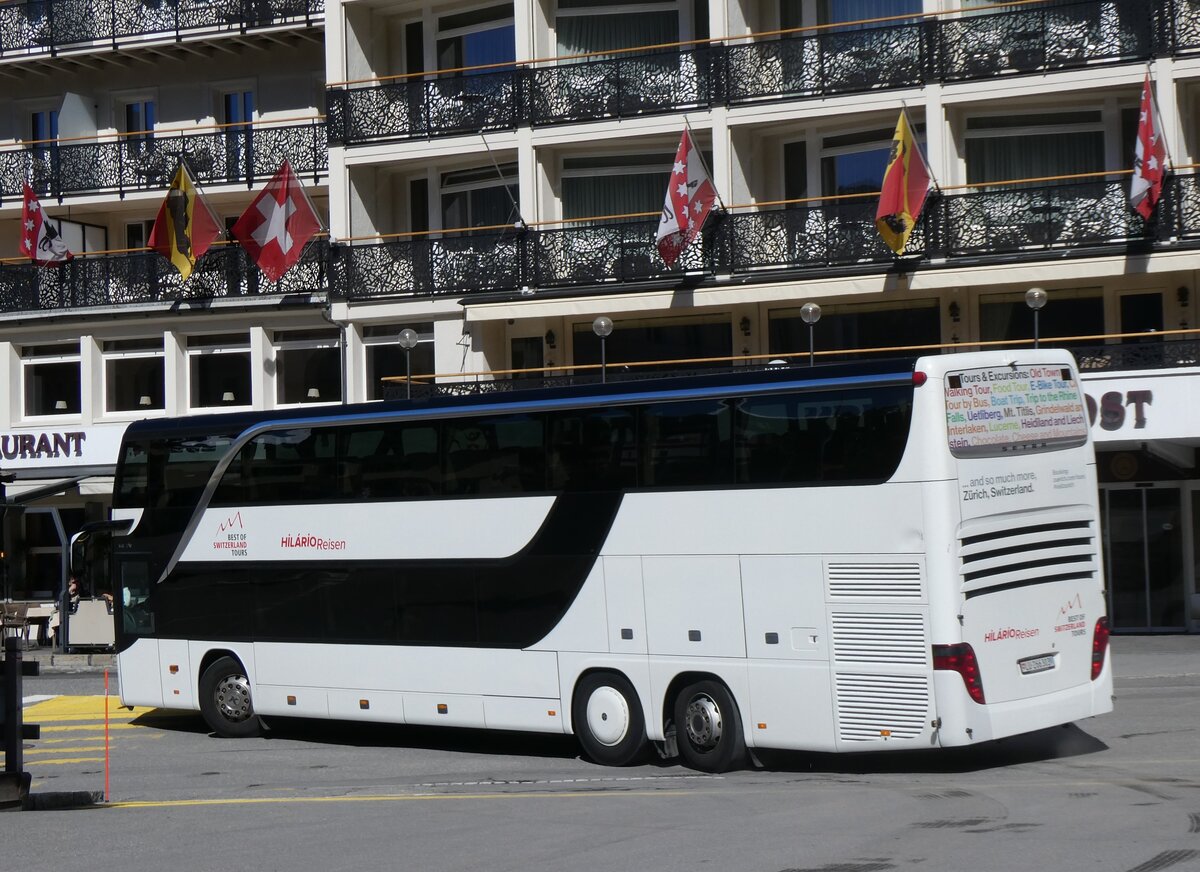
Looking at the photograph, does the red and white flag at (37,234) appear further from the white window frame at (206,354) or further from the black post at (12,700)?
the black post at (12,700)

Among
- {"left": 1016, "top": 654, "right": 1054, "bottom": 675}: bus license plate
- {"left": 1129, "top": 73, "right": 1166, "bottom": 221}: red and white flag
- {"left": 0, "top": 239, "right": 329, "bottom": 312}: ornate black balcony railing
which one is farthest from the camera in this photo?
{"left": 0, "top": 239, "right": 329, "bottom": 312}: ornate black balcony railing

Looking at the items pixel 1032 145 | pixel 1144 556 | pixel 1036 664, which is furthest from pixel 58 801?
pixel 1032 145

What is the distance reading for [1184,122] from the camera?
29.3 metres

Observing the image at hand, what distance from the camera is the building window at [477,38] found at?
34.2 meters

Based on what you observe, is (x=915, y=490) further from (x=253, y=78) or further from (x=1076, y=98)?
(x=253, y=78)

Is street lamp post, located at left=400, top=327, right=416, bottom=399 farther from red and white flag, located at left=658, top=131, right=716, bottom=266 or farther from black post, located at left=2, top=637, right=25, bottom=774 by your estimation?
black post, located at left=2, top=637, right=25, bottom=774

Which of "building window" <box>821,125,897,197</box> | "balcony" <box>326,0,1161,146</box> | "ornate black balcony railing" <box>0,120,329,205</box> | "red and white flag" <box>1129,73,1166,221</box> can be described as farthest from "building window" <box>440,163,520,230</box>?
"red and white flag" <box>1129,73,1166,221</box>

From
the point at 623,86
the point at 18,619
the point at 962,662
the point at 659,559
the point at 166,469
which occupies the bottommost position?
the point at 18,619

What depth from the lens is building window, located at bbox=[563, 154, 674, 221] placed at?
108 ft

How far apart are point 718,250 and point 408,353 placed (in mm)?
6482

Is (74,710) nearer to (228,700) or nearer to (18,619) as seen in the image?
(228,700)

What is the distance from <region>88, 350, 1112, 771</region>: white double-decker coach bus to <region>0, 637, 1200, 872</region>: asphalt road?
25.5 inches

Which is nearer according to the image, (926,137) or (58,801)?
(58,801)

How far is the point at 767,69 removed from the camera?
31.2 m
